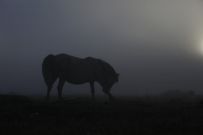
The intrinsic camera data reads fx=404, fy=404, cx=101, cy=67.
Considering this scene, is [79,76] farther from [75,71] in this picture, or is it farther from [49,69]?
[49,69]

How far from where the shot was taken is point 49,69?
30688 mm

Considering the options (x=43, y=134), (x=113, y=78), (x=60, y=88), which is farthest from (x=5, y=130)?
(x=113, y=78)

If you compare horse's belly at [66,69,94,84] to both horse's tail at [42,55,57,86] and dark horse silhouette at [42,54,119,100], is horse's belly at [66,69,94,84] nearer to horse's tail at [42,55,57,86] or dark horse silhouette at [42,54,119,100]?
dark horse silhouette at [42,54,119,100]

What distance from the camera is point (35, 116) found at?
17.8m

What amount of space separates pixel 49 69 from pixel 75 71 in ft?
6.86

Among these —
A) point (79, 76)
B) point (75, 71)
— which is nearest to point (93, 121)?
point (75, 71)

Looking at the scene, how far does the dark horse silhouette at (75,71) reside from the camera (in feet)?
101

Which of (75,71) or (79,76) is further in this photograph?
(79,76)

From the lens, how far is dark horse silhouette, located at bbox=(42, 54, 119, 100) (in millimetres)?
30641

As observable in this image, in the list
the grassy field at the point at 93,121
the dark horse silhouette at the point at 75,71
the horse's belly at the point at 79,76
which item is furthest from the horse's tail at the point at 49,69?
the grassy field at the point at 93,121

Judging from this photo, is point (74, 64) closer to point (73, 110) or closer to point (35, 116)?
point (73, 110)

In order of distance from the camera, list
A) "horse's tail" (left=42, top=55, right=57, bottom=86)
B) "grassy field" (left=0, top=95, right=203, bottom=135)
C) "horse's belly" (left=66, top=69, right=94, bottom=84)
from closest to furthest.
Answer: "grassy field" (left=0, top=95, right=203, bottom=135)
"horse's tail" (left=42, top=55, right=57, bottom=86)
"horse's belly" (left=66, top=69, right=94, bottom=84)

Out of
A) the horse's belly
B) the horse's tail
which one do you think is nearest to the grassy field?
the horse's tail

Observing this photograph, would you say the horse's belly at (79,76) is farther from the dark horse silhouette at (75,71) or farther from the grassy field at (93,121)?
the grassy field at (93,121)
